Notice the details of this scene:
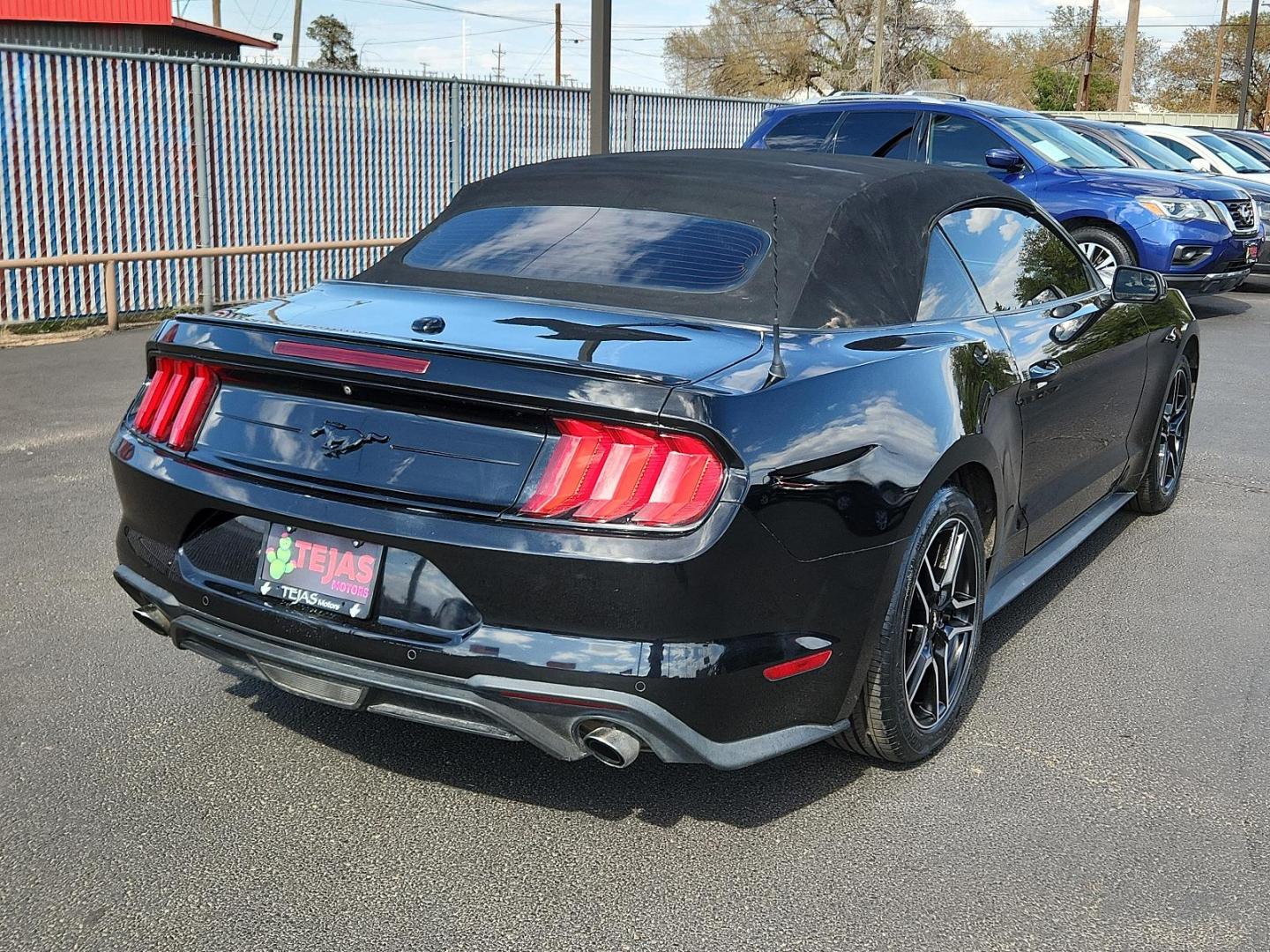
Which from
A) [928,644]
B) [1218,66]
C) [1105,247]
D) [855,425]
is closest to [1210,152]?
[1105,247]

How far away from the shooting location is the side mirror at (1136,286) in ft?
16.7

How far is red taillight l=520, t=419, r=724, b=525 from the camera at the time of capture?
109 inches

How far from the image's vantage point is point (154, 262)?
13273mm

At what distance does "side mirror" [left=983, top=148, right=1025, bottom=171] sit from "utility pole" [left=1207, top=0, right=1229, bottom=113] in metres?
58.9

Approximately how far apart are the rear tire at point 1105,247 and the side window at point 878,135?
1838 millimetres

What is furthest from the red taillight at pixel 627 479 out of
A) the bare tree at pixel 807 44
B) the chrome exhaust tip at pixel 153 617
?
the bare tree at pixel 807 44

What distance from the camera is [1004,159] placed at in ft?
40.1

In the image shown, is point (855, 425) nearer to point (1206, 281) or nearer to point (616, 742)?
point (616, 742)

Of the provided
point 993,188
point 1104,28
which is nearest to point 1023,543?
point 993,188

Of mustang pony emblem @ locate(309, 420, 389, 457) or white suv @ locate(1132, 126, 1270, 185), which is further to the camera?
white suv @ locate(1132, 126, 1270, 185)

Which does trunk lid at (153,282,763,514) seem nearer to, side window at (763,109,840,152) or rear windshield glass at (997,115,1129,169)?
side window at (763,109,840,152)

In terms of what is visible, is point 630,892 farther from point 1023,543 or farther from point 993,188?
point 993,188

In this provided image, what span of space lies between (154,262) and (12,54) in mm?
2242

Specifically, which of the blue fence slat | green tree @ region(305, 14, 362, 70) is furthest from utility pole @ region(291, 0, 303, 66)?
the blue fence slat
